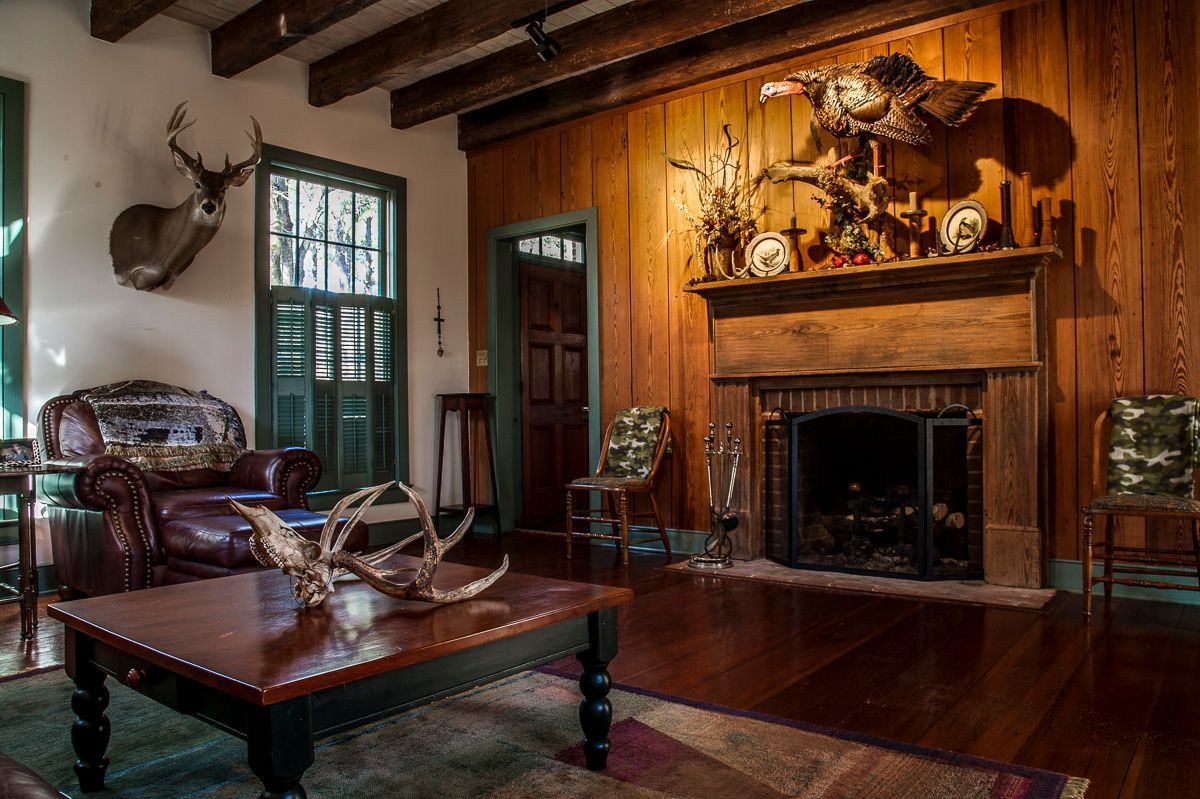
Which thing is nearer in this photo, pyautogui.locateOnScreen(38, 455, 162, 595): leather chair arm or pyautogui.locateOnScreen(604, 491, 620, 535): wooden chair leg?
pyautogui.locateOnScreen(38, 455, 162, 595): leather chair arm

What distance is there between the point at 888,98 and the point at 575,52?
1.91 metres

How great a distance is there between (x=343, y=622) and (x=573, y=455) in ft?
17.7

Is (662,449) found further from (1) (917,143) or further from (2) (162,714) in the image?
(2) (162,714)

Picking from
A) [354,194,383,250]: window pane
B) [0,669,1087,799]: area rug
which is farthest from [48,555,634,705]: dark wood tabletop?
[354,194,383,250]: window pane

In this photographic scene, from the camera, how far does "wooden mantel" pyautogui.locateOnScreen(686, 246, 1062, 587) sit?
402 centimetres

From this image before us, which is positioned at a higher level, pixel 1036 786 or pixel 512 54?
pixel 512 54

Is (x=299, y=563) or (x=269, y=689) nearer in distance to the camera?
(x=269, y=689)

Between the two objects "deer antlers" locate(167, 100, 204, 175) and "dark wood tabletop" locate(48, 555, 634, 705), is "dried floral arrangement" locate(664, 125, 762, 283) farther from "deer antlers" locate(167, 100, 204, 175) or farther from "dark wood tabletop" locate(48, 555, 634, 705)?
"dark wood tabletop" locate(48, 555, 634, 705)

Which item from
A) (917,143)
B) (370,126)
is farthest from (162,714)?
(370,126)

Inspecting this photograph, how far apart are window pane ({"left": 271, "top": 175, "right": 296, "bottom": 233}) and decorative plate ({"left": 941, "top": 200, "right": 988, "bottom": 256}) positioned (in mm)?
4034

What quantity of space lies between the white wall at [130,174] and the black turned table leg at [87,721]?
293 centimetres

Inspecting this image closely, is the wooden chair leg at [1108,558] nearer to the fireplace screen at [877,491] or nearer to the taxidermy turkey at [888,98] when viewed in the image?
the fireplace screen at [877,491]

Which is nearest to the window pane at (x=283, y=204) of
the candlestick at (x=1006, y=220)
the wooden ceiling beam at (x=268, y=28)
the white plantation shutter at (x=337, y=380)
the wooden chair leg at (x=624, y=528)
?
the white plantation shutter at (x=337, y=380)

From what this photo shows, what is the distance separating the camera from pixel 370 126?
604cm
